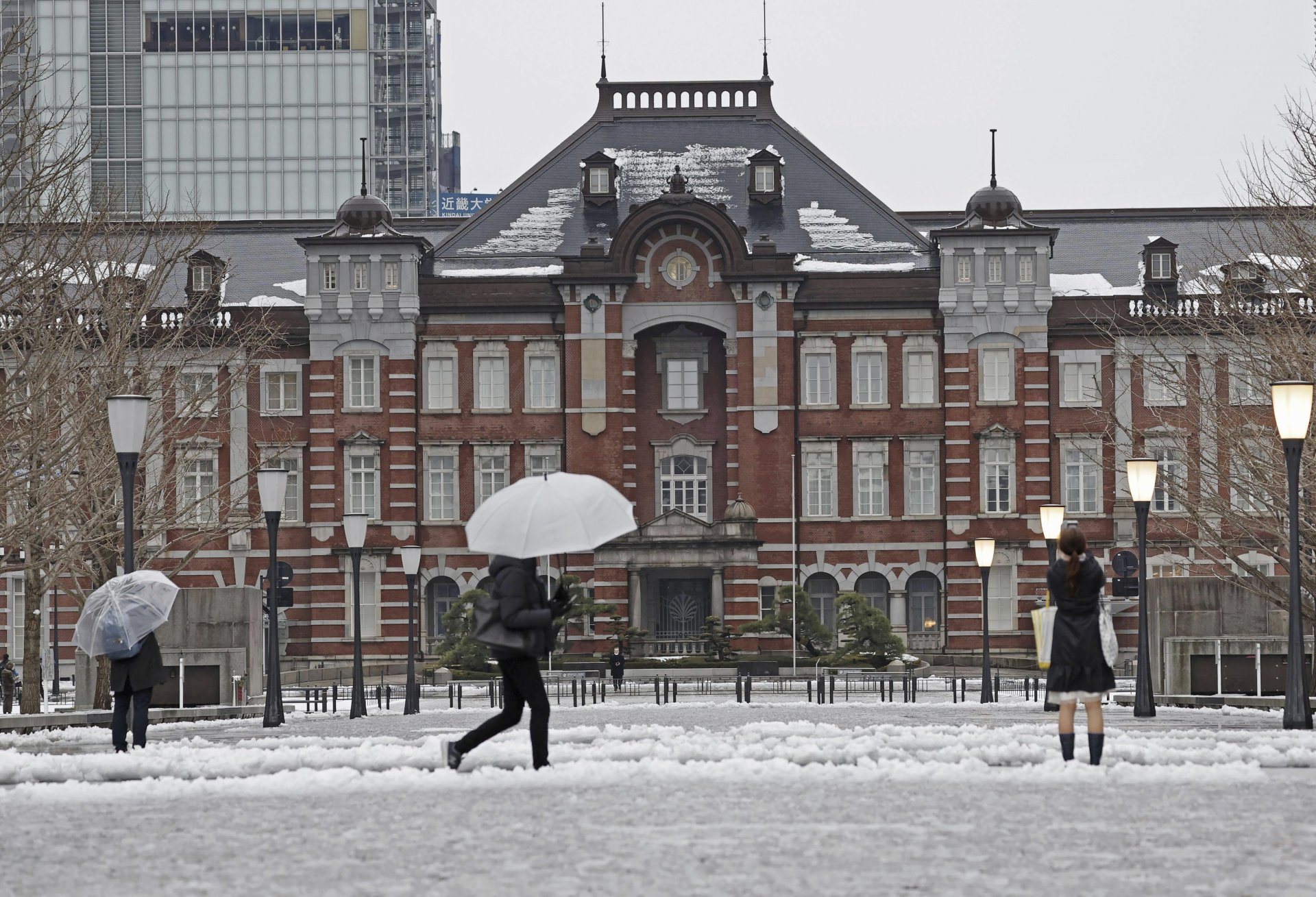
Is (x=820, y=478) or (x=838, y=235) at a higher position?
(x=838, y=235)

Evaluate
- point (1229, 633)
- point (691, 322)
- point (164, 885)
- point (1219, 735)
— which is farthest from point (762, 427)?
point (164, 885)

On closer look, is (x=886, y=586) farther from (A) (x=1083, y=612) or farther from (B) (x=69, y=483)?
(A) (x=1083, y=612)

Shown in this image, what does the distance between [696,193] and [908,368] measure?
28.4 feet

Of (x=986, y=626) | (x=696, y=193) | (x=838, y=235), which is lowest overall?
(x=986, y=626)

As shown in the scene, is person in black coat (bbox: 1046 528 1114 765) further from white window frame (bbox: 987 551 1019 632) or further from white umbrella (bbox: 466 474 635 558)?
white window frame (bbox: 987 551 1019 632)

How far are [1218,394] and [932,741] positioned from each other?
51570 mm

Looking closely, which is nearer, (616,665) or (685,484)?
(616,665)

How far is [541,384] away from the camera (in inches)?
2643

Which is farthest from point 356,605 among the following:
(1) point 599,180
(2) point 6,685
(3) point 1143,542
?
(1) point 599,180

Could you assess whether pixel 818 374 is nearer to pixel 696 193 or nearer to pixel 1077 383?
pixel 696 193

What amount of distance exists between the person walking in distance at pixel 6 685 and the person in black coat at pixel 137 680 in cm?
2248

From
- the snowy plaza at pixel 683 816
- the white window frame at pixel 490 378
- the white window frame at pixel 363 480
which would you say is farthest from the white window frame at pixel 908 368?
the snowy plaza at pixel 683 816

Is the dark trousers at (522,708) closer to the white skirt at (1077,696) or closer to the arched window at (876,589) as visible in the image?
the white skirt at (1077,696)

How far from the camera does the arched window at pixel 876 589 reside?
219 ft
